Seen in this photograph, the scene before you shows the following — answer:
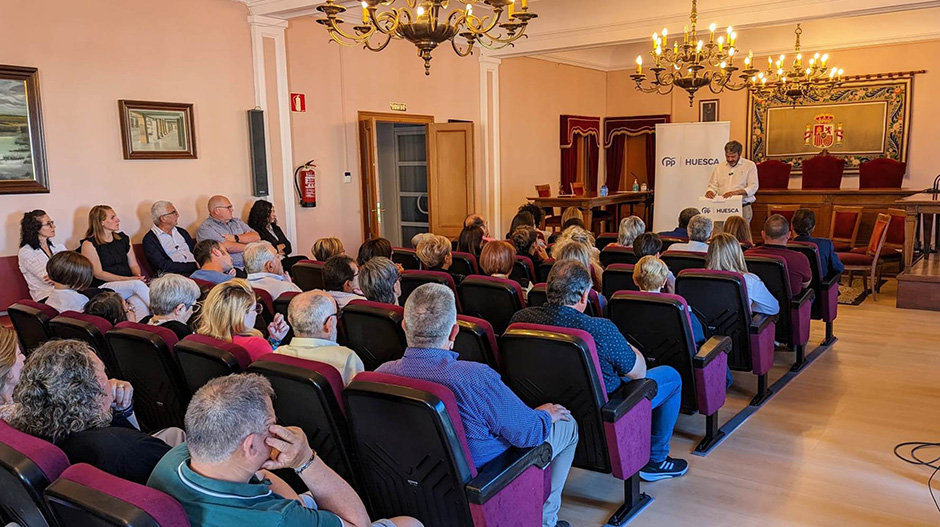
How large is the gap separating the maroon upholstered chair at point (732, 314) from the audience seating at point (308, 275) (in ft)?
8.06

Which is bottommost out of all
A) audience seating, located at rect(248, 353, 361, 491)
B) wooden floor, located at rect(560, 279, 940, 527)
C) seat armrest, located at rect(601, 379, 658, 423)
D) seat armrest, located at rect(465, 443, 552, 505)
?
wooden floor, located at rect(560, 279, 940, 527)

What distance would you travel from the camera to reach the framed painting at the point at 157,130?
5723 millimetres

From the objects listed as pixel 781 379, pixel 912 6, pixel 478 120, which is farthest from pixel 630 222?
pixel 478 120

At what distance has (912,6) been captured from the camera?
6.39 meters

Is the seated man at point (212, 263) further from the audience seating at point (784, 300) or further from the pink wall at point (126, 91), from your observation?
the audience seating at point (784, 300)

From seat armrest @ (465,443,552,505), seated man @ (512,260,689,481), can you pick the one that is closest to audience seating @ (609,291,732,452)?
seated man @ (512,260,689,481)

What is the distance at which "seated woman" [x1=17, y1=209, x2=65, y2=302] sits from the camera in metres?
4.93

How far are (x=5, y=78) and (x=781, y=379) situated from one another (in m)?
5.82

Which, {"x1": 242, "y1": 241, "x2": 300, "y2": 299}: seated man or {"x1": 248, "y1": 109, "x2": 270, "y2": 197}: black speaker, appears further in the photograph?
{"x1": 248, "y1": 109, "x2": 270, "y2": 197}: black speaker

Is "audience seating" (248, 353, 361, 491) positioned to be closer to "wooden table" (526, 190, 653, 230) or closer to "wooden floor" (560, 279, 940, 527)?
"wooden floor" (560, 279, 940, 527)

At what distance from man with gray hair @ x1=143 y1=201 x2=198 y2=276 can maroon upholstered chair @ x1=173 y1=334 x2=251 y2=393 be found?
3.35 m

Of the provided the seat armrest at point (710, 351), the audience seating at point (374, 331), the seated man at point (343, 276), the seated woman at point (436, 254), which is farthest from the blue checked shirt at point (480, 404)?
the seated woman at point (436, 254)

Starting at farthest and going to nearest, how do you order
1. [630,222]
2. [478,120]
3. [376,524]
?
[478,120]
[630,222]
[376,524]

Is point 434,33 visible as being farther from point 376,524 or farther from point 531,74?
point 531,74
